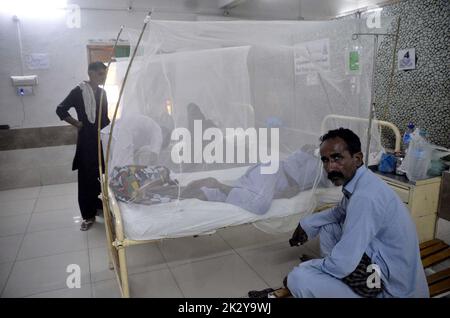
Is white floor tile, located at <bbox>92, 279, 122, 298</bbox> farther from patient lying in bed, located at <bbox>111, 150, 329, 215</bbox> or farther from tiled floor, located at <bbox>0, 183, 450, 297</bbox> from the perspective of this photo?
patient lying in bed, located at <bbox>111, 150, 329, 215</bbox>

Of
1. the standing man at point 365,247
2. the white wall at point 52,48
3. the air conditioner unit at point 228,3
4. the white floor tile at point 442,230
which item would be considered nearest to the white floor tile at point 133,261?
the standing man at point 365,247

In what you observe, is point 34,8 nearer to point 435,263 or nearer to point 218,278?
point 218,278

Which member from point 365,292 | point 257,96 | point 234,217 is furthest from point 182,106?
point 365,292

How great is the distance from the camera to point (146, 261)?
2498mm

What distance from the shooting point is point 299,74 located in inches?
95.1

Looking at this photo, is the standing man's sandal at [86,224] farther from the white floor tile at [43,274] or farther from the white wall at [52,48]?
the white wall at [52,48]

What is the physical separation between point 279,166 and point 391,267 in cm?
97

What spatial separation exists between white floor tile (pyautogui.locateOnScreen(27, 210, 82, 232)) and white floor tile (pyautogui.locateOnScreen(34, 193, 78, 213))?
114 millimetres

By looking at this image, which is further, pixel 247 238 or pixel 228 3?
pixel 228 3

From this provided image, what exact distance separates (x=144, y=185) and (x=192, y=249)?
81 centimetres

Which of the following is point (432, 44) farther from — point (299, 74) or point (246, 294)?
point (246, 294)

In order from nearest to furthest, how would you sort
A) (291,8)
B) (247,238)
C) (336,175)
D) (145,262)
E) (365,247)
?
1. (365,247)
2. (336,175)
3. (145,262)
4. (247,238)
5. (291,8)

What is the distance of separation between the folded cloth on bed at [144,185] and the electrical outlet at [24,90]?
2.80 meters

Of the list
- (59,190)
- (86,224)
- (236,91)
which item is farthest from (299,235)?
(59,190)
